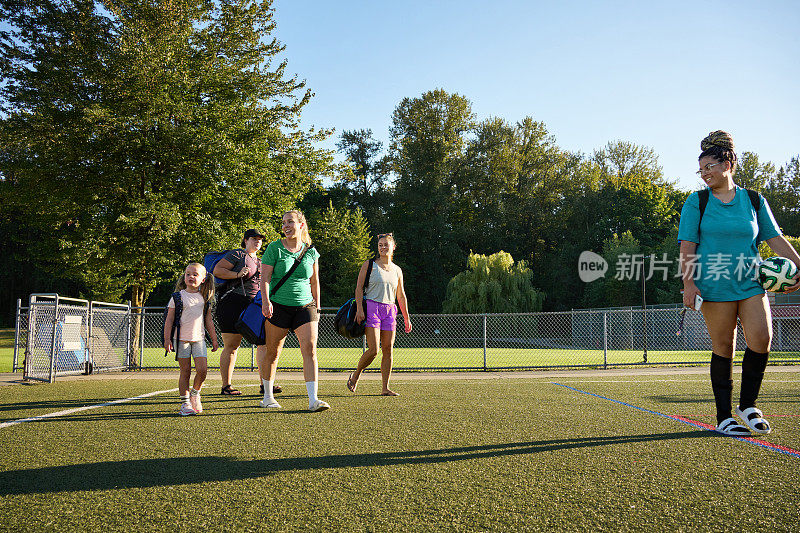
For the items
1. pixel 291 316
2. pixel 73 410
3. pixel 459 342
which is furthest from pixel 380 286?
pixel 459 342

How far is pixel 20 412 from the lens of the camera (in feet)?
18.4

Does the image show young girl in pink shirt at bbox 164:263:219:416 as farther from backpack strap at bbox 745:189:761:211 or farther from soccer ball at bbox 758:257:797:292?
backpack strap at bbox 745:189:761:211

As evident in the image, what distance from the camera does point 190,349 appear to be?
19.0 ft

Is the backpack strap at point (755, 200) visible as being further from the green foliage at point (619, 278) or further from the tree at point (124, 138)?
the green foliage at point (619, 278)

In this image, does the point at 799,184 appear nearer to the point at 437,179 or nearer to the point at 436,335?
the point at 437,179

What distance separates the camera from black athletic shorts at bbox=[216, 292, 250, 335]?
684 centimetres

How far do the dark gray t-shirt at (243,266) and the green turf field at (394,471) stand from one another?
170 cm

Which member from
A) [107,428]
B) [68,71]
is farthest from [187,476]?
[68,71]

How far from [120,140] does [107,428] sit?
37.0 feet

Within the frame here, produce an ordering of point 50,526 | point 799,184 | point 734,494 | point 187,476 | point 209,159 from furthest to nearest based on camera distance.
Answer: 1. point 799,184
2. point 209,159
3. point 187,476
4. point 734,494
5. point 50,526

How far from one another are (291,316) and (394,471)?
280cm

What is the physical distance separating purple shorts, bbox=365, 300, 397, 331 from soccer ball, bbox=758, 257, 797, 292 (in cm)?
415

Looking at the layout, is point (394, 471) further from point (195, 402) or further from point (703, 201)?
point (703, 201)

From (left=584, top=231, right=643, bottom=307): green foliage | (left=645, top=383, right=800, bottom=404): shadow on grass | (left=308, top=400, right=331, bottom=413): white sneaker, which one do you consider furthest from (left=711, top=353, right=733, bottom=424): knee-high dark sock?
(left=584, top=231, right=643, bottom=307): green foliage
